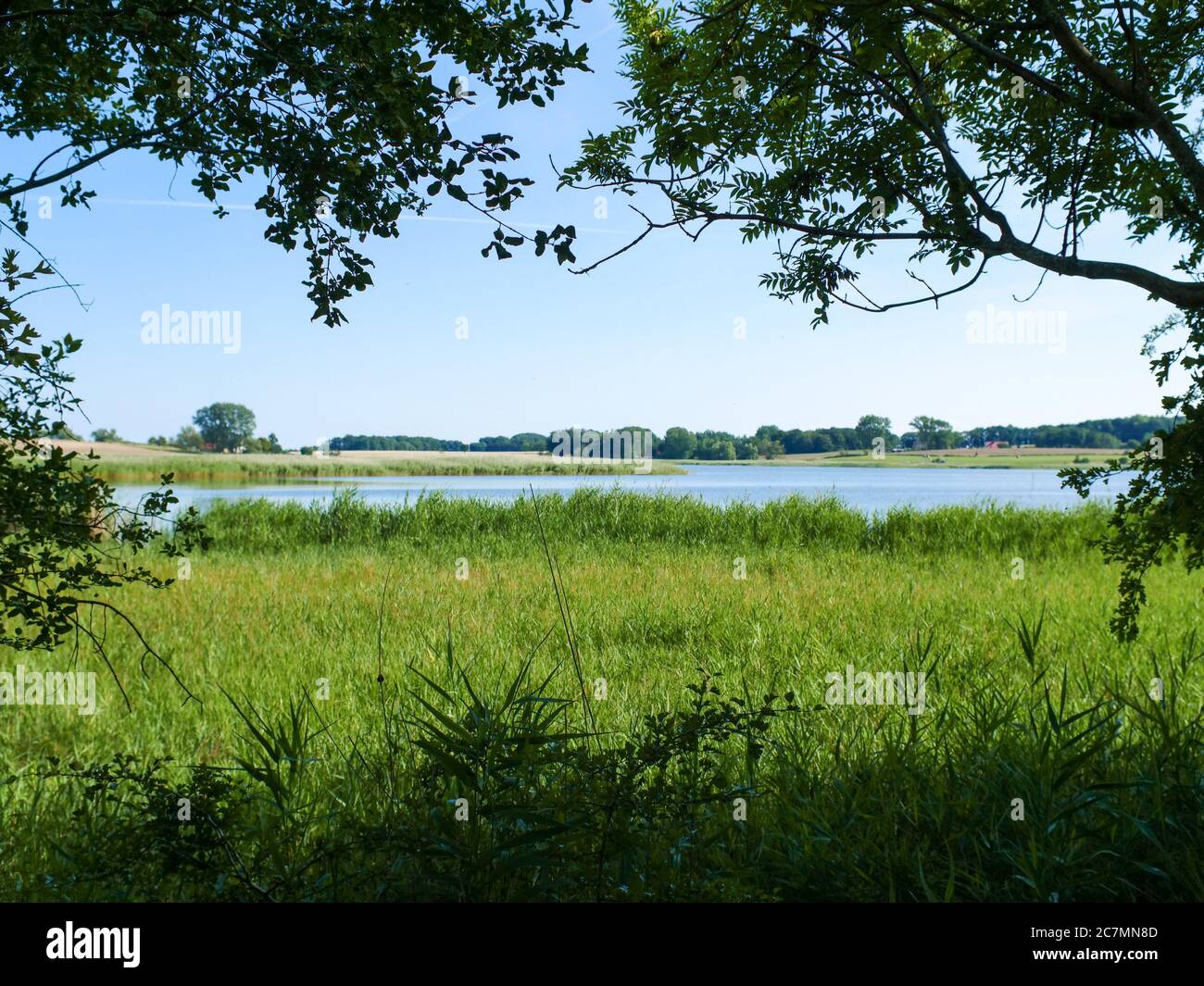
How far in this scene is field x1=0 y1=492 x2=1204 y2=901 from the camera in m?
2.70

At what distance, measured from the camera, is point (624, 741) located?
4070 mm

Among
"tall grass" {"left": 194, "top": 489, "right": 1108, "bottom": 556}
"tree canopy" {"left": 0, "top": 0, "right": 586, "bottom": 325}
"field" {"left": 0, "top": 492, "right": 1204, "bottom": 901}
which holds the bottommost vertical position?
"field" {"left": 0, "top": 492, "right": 1204, "bottom": 901}

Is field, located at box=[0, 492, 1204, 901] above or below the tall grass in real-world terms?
below

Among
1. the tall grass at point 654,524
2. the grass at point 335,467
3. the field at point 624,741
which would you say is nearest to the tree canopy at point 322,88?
the field at point 624,741

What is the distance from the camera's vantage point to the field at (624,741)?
2.70m

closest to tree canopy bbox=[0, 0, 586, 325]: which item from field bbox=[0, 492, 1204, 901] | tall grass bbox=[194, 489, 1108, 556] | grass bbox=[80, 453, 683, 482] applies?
field bbox=[0, 492, 1204, 901]

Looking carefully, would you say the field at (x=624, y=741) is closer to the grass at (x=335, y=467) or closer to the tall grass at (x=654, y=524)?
the tall grass at (x=654, y=524)

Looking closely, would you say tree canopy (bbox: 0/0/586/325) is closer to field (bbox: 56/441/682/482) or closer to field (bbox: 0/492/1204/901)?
field (bbox: 0/492/1204/901)

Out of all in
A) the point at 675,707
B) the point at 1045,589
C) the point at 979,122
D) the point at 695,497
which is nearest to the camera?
the point at 979,122

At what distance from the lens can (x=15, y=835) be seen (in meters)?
3.51
